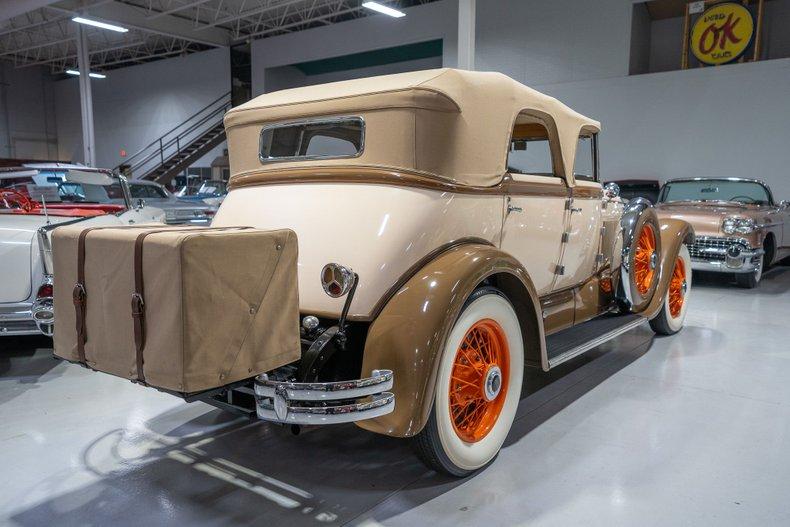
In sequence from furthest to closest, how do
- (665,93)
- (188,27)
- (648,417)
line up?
(188,27) < (665,93) < (648,417)

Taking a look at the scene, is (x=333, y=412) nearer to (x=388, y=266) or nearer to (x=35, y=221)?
(x=388, y=266)

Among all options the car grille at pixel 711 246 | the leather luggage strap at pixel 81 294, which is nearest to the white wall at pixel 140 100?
the car grille at pixel 711 246

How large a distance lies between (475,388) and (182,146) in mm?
21814

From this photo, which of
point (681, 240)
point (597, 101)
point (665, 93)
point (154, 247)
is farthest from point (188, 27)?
point (154, 247)

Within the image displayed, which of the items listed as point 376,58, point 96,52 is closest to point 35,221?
point 376,58

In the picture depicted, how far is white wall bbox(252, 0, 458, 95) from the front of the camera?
15.9 metres

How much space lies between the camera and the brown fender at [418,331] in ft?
7.26

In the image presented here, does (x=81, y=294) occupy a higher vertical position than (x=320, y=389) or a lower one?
higher

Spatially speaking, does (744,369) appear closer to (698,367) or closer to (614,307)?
(698,367)

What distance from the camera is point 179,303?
1.80 m

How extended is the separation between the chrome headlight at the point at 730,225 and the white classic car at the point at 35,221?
660 centimetres

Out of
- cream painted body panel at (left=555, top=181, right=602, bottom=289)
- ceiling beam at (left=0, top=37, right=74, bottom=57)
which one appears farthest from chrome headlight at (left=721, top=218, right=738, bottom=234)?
ceiling beam at (left=0, top=37, right=74, bottom=57)

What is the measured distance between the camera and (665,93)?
12.5 metres

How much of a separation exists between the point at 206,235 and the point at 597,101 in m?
13.1
